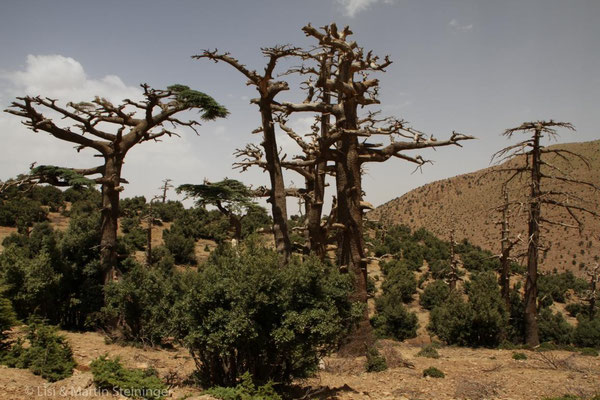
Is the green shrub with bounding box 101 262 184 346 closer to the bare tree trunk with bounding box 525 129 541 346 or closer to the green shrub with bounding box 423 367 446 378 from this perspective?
the green shrub with bounding box 423 367 446 378

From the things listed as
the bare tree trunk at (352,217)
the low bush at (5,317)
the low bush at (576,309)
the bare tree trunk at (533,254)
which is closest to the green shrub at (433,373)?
the bare tree trunk at (352,217)

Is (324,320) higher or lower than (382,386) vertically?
higher

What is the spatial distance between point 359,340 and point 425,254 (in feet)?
98.7

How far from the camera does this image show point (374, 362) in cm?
1118

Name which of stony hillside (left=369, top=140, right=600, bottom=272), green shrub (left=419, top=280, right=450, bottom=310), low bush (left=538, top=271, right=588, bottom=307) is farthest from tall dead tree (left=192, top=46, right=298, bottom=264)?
stony hillside (left=369, top=140, right=600, bottom=272)

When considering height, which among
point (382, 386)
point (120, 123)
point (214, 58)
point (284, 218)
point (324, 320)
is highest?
point (214, 58)

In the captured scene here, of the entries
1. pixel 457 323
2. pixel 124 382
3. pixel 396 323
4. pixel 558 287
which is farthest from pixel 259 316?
pixel 558 287

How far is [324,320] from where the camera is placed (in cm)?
822

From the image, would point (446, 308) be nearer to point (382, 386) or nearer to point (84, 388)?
point (382, 386)

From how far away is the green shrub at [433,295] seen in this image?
28302 millimetres

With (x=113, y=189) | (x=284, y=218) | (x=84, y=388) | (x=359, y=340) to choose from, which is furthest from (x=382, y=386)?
(x=113, y=189)

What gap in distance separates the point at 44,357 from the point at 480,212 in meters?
71.8

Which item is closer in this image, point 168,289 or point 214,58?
point 214,58

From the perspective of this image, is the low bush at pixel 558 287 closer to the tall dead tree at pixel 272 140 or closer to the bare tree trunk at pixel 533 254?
the bare tree trunk at pixel 533 254
